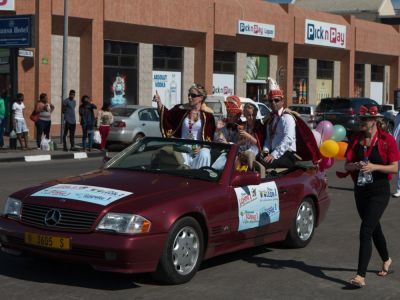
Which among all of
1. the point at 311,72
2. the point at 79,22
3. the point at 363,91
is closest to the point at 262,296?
the point at 79,22

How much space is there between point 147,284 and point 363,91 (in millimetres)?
43751

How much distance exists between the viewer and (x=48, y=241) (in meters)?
6.28

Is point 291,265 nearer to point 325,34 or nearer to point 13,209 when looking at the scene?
point 13,209

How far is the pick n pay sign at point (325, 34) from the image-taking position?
40.3m

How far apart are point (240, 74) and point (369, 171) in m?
31.1

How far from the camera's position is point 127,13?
29.5 metres

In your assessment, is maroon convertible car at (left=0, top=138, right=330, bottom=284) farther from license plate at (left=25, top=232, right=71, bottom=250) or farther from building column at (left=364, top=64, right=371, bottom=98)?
building column at (left=364, top=64, right=371, bottom=98)

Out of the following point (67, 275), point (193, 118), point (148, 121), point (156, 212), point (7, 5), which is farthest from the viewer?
point (7, 5)

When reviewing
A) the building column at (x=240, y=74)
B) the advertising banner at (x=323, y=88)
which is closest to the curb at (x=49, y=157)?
the building column at (x=240, y=74)

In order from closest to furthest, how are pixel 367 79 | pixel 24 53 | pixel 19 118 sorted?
pixel 19 118 → pixel 24 53 → pixel 367 79

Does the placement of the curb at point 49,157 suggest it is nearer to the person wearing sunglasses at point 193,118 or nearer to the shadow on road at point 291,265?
the person wearing sunglasses at point 193,118

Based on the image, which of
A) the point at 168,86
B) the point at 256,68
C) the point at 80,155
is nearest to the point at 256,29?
the point at 256,68

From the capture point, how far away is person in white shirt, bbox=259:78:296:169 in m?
8.48

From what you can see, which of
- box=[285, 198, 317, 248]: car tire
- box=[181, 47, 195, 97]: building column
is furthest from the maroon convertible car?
box=[181, 47, 195, 97]: building column
